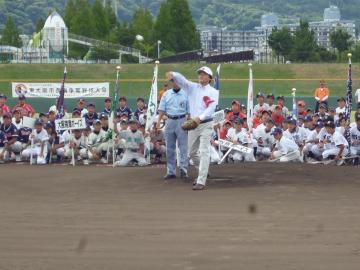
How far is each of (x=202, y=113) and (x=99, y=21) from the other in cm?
7228

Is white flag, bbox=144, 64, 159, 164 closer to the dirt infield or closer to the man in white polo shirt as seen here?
the dirt infield

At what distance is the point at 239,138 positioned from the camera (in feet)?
63.6

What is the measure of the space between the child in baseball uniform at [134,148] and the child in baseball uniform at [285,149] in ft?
8.69

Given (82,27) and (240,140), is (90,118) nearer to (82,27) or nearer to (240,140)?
(240,140)

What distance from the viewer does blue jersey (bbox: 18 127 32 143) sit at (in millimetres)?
20375

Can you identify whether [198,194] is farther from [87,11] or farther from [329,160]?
[87,11]

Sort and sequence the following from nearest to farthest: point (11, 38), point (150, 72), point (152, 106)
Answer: point (152, 106), point (150, 72), point (11, 38)

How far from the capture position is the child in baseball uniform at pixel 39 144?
779 inches

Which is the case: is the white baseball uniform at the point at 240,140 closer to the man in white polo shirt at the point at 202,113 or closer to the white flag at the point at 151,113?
the white flag at the point at 151,113

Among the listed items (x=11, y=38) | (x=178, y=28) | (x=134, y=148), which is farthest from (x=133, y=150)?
(x=11, y=38)

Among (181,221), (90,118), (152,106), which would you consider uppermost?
(152,106)

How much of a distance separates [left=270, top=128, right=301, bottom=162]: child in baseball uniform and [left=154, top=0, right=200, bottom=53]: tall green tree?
56403 millimetres

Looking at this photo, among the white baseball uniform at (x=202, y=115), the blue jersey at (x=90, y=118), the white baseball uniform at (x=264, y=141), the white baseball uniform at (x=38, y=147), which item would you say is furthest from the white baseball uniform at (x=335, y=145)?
the white baseball uniform at (x=38, y=147)

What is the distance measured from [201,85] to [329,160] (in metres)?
5.38
